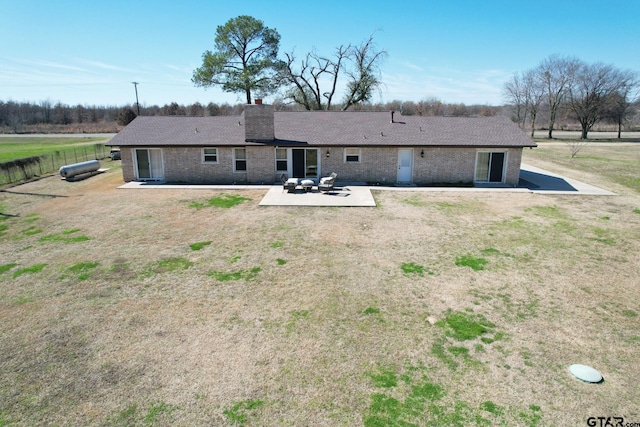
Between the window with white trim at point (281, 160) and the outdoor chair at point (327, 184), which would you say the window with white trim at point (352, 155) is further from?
the window with white trim at point (281, 160)

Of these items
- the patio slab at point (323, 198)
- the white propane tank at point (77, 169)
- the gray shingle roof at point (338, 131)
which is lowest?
the patio slab at point (323, 198)

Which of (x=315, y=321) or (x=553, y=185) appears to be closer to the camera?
(x=315, y=321)

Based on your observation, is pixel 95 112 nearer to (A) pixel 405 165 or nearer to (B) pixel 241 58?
(B) pixel 241 58

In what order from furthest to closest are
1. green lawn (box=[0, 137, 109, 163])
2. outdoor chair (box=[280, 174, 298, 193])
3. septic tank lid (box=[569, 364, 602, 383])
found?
green lawn (box=[0, 137, 109, 163]), outdoor chair (box=[280, 174, 298, 193]), septic tank lid (box=[569, 364, 602, 383])

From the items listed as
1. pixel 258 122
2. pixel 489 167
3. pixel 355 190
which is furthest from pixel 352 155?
pixel 489 167

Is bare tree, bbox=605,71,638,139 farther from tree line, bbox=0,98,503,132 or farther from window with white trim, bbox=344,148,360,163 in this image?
window with white trim, bbox=344,148,360,163

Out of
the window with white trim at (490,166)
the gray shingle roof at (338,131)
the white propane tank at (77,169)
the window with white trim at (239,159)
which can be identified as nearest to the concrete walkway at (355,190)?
the window with white trim at (490,166)

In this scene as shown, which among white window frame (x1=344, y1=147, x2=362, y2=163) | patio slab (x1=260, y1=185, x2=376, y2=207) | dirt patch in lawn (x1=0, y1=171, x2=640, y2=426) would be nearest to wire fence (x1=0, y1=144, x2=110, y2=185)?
dirt patch in lawn (x1=0, y1=171, x2=640, y2=426)
